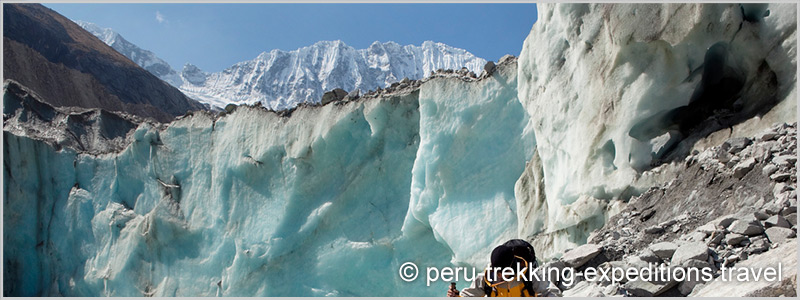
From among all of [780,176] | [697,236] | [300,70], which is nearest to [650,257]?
[697,236]

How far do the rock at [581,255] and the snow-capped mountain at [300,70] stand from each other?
191 feet

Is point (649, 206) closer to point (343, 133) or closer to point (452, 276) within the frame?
point (452, 276)

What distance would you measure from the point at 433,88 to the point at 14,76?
2223 cm

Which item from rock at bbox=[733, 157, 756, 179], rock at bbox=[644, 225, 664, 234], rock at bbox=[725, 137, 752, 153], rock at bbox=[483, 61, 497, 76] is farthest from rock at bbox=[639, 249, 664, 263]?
rock at bbox=[483, 61, 497, 76]

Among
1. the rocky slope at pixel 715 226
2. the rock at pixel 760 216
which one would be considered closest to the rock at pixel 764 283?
the rocky slope at pixel 715 226

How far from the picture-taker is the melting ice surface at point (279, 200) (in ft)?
29.8

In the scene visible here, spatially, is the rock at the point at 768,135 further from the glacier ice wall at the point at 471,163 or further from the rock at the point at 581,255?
the glacier ice wall at the point at 471,163

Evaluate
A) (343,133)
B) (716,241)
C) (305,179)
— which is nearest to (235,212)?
(305,179)

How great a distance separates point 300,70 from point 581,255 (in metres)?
65.7

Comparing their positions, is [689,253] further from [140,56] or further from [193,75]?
[140,56]

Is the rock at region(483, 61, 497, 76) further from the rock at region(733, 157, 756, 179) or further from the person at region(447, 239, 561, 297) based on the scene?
the person at region(447, 239, 561, 297)

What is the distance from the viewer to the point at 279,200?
1151 cm

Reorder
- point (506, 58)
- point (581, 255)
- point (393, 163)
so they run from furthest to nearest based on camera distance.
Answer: point (393, 163) → point (506, 58) → point (581, 255)

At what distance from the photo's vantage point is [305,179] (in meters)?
11.3
